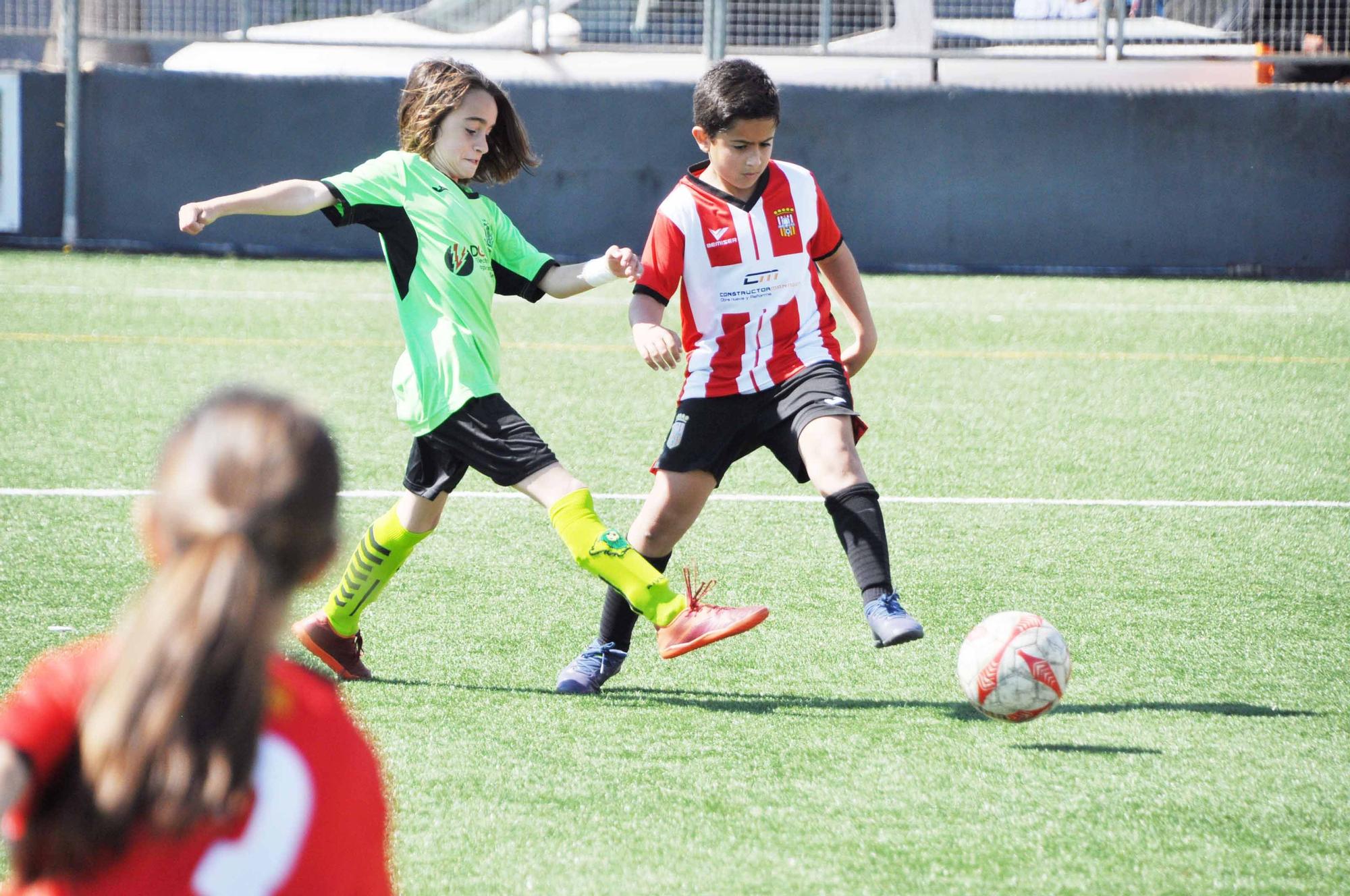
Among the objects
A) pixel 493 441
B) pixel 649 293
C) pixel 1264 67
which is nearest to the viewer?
pixel 493 441

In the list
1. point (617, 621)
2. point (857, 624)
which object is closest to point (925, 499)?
point (857, 624)

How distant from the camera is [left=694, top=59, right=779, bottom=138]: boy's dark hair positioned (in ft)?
12.7

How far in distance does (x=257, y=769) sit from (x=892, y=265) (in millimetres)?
12257

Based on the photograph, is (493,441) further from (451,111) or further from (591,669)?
(451,111)

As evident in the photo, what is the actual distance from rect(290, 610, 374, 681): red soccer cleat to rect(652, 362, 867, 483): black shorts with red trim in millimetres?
922

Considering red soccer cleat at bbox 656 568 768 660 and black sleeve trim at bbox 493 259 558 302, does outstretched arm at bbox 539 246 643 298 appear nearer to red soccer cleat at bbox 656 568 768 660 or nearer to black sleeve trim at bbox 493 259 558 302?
black sleeve trim at bbox 493 259 558 302

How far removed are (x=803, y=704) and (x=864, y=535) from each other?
1.47ft

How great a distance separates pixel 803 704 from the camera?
3.72m

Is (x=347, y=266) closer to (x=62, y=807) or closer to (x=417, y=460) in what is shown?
(x=417, y=460)

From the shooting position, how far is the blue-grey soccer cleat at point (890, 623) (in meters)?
3.50

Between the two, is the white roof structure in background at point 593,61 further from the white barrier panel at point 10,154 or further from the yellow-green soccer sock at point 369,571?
the yellow-green soccer sock at point 369,571

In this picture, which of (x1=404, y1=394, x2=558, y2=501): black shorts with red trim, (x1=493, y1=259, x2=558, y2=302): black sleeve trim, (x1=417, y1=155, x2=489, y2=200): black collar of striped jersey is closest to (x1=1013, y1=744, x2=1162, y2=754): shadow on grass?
(x1=404, y1=394, x2=558, y2=501): black shorts with red trim

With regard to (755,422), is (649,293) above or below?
above

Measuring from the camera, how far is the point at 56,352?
8562 mm
